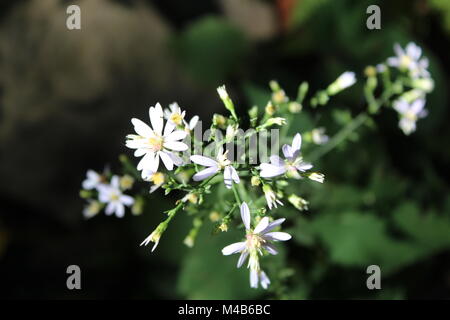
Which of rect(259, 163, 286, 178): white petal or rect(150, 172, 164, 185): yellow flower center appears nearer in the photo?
rect(259, 163, 286, 178): white petal

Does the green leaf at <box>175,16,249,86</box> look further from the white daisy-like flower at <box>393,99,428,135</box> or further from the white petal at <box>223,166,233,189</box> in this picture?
the white petal at <box>223,166,233,189</box>

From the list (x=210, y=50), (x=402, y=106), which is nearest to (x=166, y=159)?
(x=402, y=106)

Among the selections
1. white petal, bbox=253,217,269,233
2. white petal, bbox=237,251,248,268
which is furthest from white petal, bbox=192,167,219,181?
white petal, bbox=237,251,248,268

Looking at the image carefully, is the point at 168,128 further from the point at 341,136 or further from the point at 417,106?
the point at 417,106

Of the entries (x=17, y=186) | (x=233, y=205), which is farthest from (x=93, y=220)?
(x=233, y=205)

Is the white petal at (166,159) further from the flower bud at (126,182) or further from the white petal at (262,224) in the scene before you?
the flower bud at (126,182)
